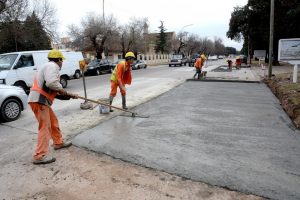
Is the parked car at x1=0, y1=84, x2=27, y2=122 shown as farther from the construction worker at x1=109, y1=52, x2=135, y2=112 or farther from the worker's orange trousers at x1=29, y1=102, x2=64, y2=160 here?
the worker's orange trousers at x1=29, y1=102, x2=64, y2=160

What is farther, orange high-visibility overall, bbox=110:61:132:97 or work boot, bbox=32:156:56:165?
orange high-visibility overall, bbox=110:61:132:97

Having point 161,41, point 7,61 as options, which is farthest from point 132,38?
point 7,61

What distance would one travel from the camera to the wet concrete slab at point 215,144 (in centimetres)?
391

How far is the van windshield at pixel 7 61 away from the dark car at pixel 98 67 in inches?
506

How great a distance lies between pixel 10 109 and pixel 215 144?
5.38 m

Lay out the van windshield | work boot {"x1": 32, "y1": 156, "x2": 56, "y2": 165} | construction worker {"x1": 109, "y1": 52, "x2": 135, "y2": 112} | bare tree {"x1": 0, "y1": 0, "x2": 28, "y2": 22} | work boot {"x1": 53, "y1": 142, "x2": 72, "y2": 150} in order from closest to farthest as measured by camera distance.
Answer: work boot {"x1": 32, "y1": 156, "x2": 56, "y2": 165} < work boot {"x1": 53, "y1": 142, "x2": 72, "y2": 150} < construction worker {"x1": 109, "y1": 52, "x2": 135, "y2": 112} < the van windshield < bare tree {"x1": 0, "y1": 0, "x2": 28, "y2": 22}

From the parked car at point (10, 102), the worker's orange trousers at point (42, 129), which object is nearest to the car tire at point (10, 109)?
the parked car at point (10, 102)

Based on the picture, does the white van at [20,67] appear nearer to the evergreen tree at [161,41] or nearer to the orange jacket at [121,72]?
the orange jacket at [121,72]

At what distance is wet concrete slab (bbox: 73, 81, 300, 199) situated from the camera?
12.8ft

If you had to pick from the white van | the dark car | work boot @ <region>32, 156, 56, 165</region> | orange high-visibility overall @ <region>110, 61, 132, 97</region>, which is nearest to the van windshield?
the white van

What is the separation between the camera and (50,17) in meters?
33.8

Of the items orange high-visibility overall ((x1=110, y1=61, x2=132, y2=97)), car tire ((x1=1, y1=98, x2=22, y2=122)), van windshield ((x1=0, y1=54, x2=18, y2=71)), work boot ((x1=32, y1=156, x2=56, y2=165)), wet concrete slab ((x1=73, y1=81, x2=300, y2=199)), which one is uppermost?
van windshield ((x1=0, y1=54, x2=18, y2=71))

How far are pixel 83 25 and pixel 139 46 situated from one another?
1323cm

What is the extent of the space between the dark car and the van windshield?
42.2 ft
